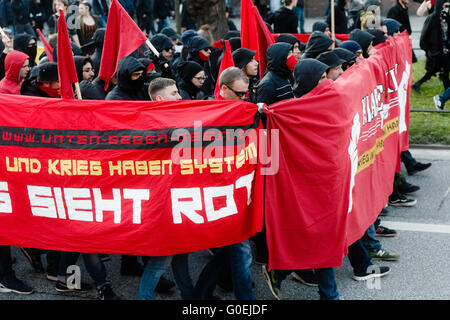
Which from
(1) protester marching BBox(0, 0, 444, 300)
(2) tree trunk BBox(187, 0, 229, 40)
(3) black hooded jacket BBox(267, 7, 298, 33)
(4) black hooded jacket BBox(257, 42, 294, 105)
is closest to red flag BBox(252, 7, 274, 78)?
(4) black hooded jacket BBox(257, 42, 294, 105)

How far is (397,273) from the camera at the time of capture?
598 centimetres

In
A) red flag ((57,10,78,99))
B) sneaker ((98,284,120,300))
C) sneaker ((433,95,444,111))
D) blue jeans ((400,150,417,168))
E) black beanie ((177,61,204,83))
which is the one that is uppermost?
red flag ((57,10,78,99))

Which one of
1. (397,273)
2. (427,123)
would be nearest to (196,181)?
(397,273)

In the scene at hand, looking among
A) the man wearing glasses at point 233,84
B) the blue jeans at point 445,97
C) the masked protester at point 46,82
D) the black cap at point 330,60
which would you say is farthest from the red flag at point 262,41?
the blue jeans at point 445,97

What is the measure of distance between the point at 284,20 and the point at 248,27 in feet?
14.7

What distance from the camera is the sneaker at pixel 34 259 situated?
247 inches

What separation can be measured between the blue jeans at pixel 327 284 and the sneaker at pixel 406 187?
3007mm

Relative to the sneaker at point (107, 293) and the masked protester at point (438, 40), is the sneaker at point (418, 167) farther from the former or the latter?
the sneaker at point (107, 293)

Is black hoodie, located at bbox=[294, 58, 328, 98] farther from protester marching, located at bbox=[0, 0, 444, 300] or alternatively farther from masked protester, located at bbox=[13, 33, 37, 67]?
masked protester, located at bbox=[13, 33, 37, 67]

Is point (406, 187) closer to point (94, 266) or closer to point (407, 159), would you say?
point (407, 159)

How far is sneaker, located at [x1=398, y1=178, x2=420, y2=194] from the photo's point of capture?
7.83 metres

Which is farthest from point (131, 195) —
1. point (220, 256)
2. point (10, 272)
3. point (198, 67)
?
point (198, 67)

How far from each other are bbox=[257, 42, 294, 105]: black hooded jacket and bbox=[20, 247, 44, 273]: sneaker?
249cm

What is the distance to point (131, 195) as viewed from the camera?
199 inches
